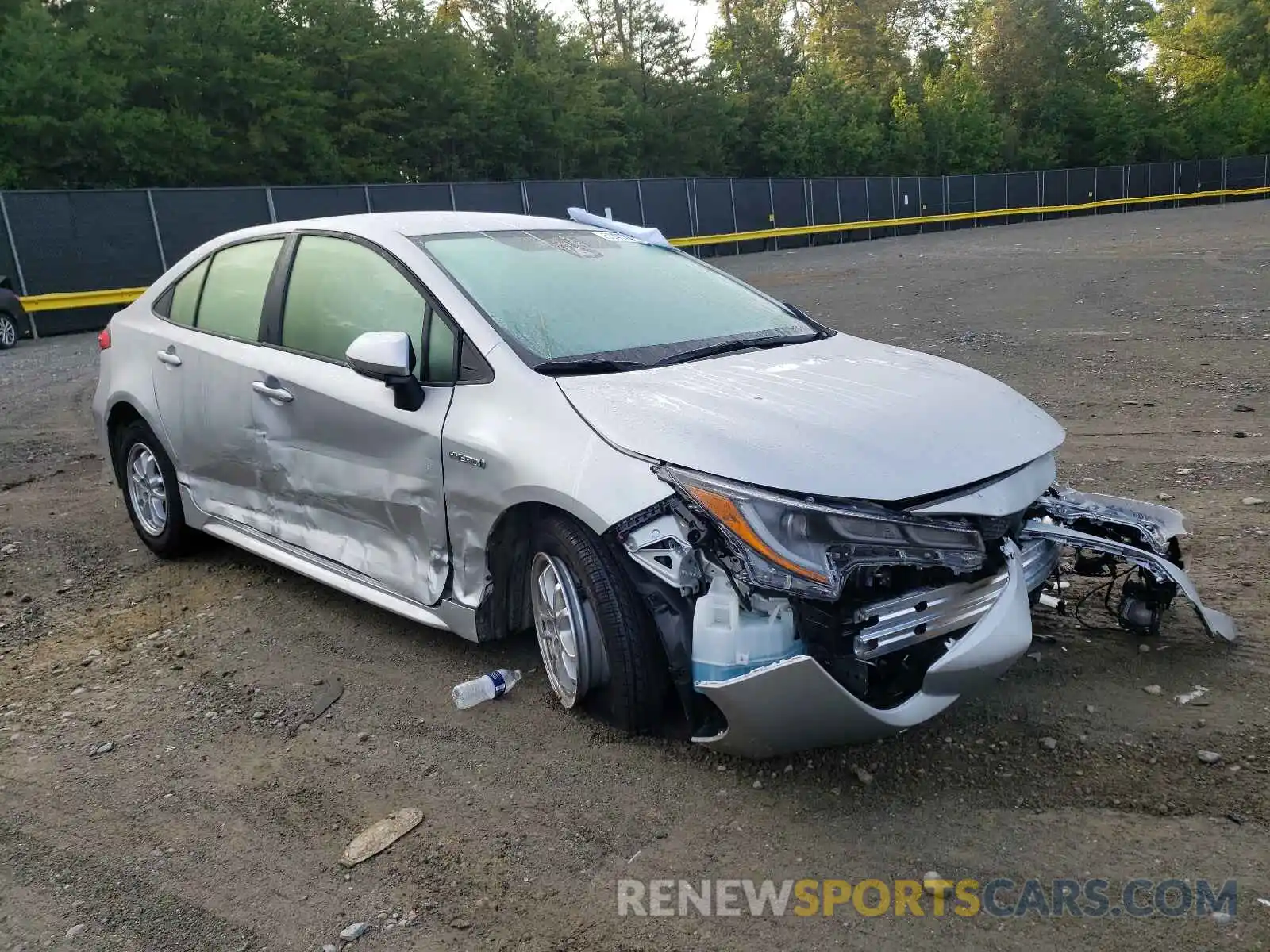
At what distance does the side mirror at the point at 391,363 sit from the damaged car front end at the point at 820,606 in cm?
107

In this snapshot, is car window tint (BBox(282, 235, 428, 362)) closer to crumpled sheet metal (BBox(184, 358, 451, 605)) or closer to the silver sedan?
the silver sedan

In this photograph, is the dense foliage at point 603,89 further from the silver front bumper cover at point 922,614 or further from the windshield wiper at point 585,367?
the silver front bumper cover at point 922,614

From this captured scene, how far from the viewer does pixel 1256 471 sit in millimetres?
5906

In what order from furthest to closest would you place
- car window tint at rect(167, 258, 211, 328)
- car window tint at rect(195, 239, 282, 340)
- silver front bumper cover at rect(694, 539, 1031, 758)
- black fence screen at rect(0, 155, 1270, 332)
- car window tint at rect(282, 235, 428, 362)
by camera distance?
1. black fence screen at rect(0, 155, 1270, 332)
2. car window tint at rect(167, 258, 211, 328)
3. car window tint at rect(195, 239, 282, 340)
4. car window tint at rect(282, 235, 428, 362)
5. silver front bumper cover at rect(694, 539, 1031, 758)

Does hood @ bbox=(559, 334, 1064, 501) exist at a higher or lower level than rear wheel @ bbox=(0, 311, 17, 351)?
higher

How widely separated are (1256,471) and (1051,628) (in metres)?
2.61

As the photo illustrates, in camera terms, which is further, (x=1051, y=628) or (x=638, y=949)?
(x=1051, y=628)

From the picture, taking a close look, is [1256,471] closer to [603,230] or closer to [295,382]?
[603,230]

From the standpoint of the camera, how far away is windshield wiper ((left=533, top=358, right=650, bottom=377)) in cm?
363

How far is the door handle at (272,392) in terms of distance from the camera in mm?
4383

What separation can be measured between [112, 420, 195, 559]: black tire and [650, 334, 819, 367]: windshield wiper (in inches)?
109

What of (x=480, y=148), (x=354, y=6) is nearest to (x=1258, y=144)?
(x=480, y=148)

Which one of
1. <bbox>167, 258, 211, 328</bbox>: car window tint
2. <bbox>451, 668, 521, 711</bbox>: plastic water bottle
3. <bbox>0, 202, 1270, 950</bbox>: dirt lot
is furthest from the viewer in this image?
<bbox>167, 258, 211, 328</bbox>: car window tint

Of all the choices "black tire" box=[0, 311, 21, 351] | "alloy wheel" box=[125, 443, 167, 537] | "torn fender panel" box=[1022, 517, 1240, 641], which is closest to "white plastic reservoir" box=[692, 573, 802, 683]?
"torn fender panel" box=[1022, 517, 1240, 641]
